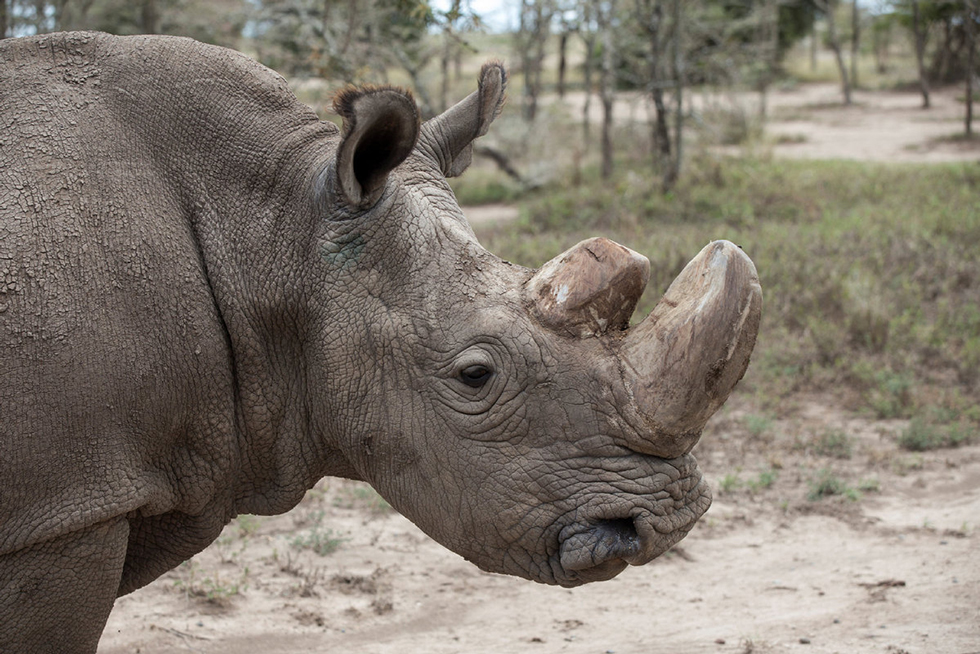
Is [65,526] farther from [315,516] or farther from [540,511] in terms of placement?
[315,516]

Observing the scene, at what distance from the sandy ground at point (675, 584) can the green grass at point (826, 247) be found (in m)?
1.23

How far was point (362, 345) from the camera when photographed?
129 inches

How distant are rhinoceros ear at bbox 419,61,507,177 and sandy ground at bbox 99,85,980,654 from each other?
2.21m

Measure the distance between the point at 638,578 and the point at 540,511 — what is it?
2.66m

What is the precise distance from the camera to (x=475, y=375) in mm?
3176

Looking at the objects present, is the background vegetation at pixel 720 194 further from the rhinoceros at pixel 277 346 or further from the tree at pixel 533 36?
the rhinoceros at pixel 277 346

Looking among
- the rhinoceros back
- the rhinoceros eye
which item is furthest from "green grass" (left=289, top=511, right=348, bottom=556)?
the rhinoceros eye

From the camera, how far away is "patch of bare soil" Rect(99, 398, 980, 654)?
15.4 ft

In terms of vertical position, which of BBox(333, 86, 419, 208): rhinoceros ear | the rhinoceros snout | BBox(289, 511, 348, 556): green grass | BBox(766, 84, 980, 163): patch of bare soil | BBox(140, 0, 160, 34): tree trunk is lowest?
BBox(289, 511, 348, 556): green grass

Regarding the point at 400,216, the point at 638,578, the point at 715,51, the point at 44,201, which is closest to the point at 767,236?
the point at 638,578

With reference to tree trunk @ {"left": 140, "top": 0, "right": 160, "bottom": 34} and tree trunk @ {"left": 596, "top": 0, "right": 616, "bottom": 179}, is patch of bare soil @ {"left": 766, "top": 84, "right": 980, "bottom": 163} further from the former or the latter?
tree trunk @ {"left": 140, "top": 0, "right": 160, "bottom": 34}

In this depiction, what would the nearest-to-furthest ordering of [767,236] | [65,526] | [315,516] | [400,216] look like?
[65,526]
[400,216]
[315,516]
[767,236]

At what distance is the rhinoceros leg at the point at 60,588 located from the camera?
294 cm

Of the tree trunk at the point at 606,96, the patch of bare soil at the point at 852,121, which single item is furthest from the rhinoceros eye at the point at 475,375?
the tree trunk at the point at 606,96
